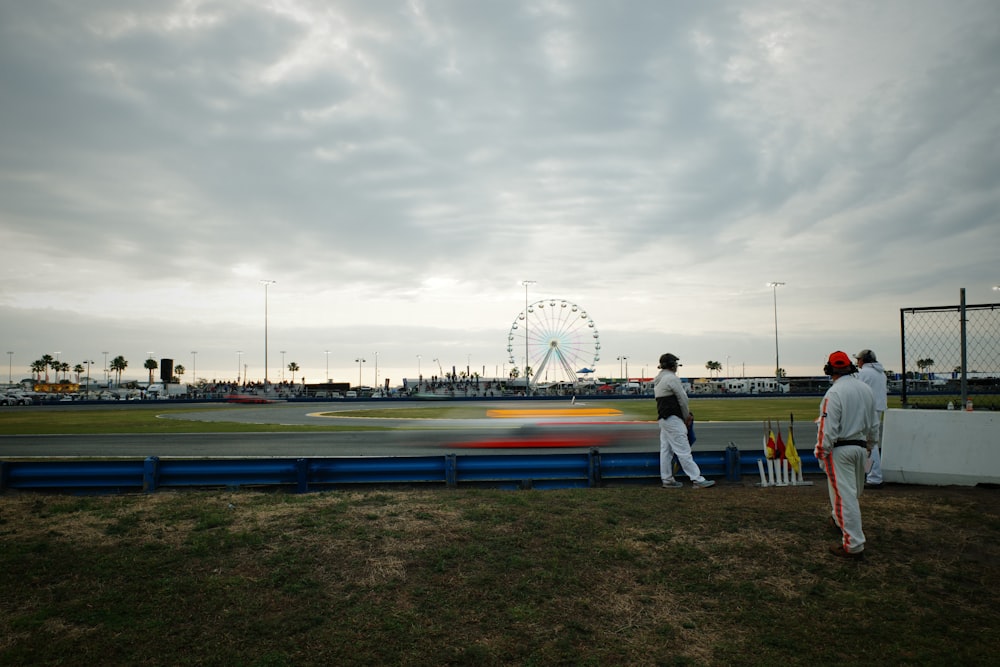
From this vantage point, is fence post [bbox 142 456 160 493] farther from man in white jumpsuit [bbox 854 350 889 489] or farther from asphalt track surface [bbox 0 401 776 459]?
man in white jumpsuit [bbox 854 350 889 489]

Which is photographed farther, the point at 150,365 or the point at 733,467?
the point at 150,365

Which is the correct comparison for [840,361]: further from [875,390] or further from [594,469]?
[594,469]

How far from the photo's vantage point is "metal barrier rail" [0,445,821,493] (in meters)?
8.70

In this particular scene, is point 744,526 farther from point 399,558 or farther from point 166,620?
point 166,620

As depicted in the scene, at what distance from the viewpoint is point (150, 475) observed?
28.4ft

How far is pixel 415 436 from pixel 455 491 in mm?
9515

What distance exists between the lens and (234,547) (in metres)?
5.94

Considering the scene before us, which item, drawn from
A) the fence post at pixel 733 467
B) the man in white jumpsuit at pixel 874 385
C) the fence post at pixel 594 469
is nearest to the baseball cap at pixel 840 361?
the man in white jumpsuit at pixel 874 385

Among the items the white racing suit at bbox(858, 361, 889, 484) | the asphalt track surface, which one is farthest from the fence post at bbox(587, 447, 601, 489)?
the white racing suit at bbox(858, 361, 889, 484)

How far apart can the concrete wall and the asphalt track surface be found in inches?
178

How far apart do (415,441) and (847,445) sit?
1184 centimetres

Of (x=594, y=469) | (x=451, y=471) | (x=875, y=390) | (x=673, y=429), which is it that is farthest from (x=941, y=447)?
(x=451, y=471)

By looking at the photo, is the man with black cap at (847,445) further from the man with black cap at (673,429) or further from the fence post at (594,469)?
the fence post at (594,469)

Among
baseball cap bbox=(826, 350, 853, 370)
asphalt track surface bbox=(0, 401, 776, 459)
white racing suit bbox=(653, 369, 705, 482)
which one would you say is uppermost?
baseball cap bbox=(826, 350, 853, 370)
